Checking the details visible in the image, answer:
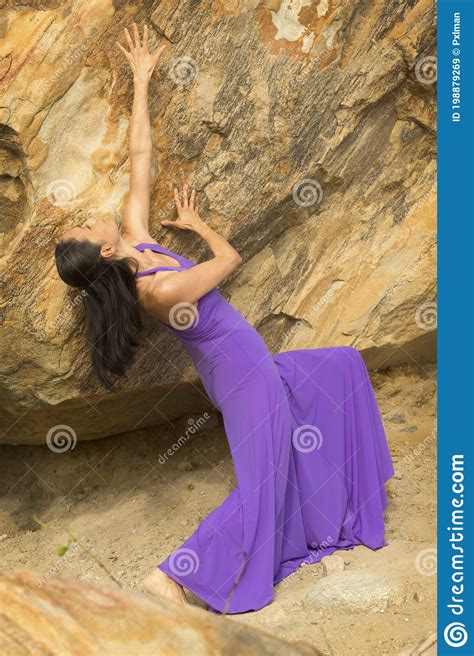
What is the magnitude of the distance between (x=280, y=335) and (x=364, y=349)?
1.68 feet

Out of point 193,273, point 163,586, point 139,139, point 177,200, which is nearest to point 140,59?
point 139,139

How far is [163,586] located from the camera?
393 cm

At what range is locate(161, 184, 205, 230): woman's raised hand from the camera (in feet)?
14.1

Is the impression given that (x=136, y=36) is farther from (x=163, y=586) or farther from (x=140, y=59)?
(x=163, y=586)

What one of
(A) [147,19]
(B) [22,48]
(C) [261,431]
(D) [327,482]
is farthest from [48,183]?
(D) [327,482]

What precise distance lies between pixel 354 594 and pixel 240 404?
998mm

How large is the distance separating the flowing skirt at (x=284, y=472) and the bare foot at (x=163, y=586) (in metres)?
0.04

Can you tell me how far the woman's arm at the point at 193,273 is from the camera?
4.01 meters

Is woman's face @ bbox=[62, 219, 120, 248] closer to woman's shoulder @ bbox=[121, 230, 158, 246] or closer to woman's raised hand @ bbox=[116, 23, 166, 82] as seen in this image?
woman's shoulder @ bbox=[121, 230, 158, 246]

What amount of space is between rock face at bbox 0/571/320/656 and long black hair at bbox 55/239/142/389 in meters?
1.92

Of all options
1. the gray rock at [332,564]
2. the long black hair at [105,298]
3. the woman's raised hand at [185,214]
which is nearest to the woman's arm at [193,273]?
the woman's raised hand at [185,214]

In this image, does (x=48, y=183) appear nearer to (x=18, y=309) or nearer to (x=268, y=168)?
(x=18, y=309)

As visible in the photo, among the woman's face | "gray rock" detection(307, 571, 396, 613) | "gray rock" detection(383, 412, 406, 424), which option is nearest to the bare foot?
"gray rock" detection(307, 571, 396, 613)

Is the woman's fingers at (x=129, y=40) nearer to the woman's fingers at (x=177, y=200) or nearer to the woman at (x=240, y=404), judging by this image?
the woman at (x=240, y=404)
